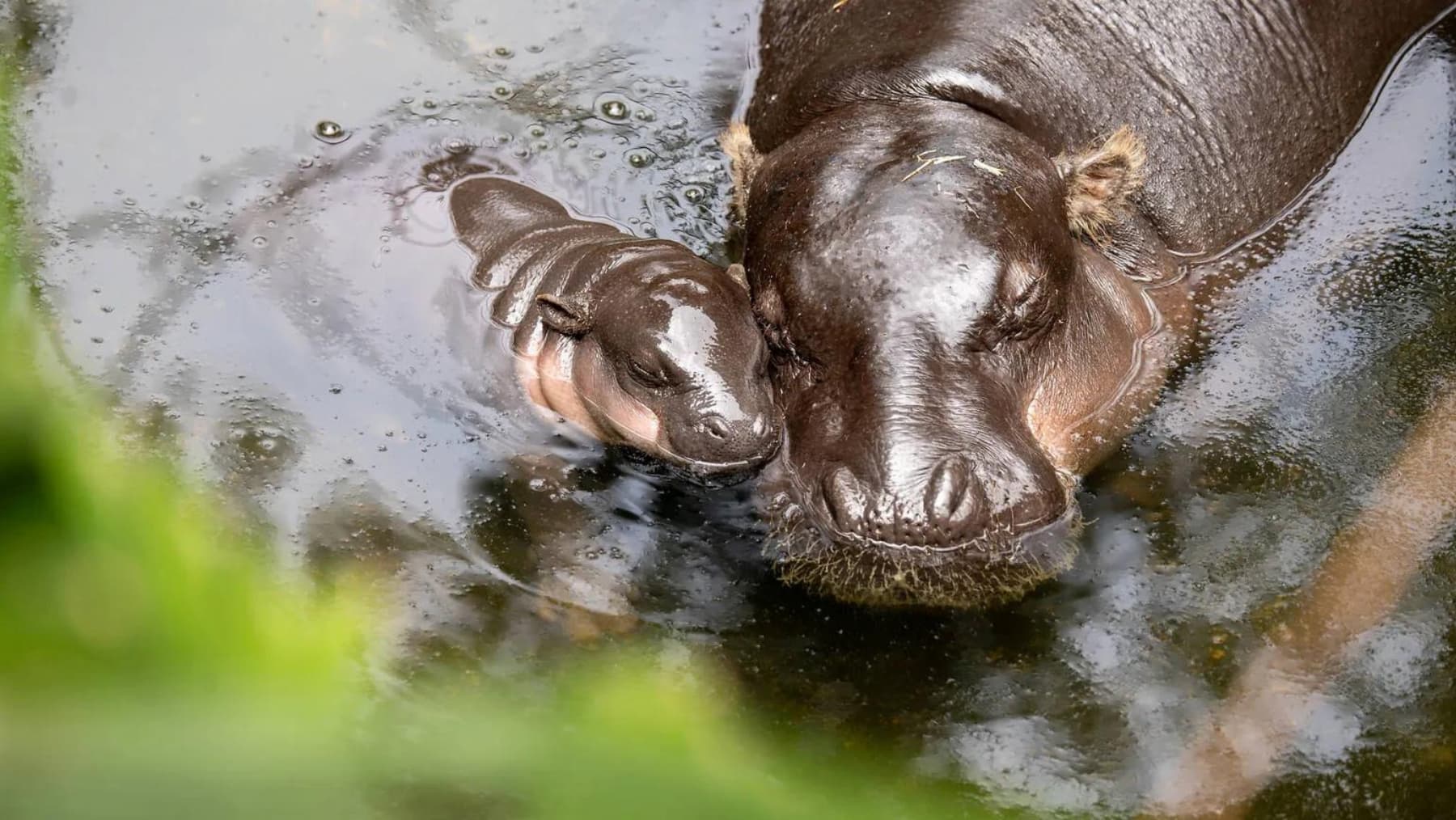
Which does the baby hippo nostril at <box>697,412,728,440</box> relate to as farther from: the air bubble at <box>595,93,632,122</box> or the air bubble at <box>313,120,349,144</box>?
the air bubble at <box>313,120,349,144</box>

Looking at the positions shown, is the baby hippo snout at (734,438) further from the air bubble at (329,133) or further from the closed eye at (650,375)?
the air bubble at (329,133)

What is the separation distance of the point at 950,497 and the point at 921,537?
13cm

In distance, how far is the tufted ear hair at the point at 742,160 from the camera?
4.60m

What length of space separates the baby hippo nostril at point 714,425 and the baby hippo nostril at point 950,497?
30.4 inches

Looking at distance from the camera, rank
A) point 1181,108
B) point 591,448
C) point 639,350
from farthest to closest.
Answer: point 1181,108 < point 591,448 < point 639,350

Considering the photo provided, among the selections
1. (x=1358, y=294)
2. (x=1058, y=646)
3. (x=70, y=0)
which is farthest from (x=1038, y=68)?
(x=70, y=0)

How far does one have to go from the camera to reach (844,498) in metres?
3.48

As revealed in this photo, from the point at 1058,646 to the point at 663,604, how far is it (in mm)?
1207

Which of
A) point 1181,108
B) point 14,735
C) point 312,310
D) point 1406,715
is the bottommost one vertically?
point 1406,715

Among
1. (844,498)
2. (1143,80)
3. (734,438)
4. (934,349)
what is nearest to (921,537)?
(844,498)

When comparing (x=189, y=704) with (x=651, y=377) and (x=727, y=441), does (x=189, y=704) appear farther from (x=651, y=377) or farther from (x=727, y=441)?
(x=651, y=377)

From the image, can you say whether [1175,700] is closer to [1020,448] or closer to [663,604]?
[1020,448]

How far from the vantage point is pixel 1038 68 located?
4.67 metres

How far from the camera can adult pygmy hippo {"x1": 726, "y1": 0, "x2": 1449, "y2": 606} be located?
359cm
